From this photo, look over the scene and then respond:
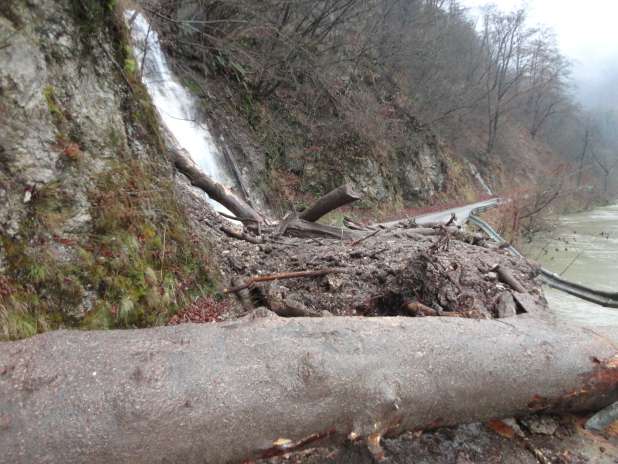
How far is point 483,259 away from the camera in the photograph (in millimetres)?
5051

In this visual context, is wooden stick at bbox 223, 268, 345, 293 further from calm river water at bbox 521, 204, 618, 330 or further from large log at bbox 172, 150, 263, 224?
calm river water at bbox 521, 204, 618, 330

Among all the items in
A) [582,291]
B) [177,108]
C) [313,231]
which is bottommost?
[582,291]

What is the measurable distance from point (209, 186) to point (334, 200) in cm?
199

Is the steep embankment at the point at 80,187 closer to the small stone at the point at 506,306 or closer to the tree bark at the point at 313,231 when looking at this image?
the tree bark at the point at 313,231

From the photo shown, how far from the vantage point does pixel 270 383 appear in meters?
1.72

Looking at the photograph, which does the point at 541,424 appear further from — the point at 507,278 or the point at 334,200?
the point at 334,200

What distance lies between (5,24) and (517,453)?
12.0 feet

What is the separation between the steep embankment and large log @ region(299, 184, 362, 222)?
1.94 m

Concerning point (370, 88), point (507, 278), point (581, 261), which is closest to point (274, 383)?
point (507, 278)

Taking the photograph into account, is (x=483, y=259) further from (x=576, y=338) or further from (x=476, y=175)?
(x=476, y=175)

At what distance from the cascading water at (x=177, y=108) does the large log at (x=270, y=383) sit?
9.65 meters

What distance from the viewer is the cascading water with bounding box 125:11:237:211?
436 inches

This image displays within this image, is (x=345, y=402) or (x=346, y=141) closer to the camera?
(x=345, y=402)

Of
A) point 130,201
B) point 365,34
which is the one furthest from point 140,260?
point 365,34
